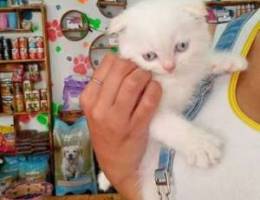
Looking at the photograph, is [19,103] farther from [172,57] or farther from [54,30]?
[172,57]

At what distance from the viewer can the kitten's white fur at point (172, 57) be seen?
753mm

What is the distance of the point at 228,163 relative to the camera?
2.14ft

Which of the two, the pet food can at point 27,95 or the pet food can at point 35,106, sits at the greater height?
the pet food can at point 27,95

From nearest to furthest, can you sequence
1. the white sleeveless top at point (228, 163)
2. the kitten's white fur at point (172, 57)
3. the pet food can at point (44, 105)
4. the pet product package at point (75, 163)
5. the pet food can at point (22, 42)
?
the white sleeveless top at point (228, 163) < the kitten's white fur at point (172, 57) < the pet product package at point (75, 163) < the pet food can at point (22, 42) < the pet food can at point (44, 105)

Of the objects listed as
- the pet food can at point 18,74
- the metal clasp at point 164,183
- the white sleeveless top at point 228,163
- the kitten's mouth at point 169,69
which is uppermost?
the kitten's mouth at point 169,69

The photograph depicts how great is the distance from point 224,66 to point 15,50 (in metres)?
2.74

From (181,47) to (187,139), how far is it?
0.58 feet

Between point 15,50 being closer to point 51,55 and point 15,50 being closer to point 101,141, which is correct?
point 51,55

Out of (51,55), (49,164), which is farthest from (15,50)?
(49,164)

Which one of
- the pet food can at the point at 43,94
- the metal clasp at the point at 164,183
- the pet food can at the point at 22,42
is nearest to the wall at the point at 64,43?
the pet food can at the point at 43,94

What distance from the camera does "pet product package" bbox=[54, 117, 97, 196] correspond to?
3.18 m

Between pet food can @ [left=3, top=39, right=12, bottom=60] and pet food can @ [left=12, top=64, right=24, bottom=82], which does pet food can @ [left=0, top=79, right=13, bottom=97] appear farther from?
pet food can @ [left=3, top=39, right=12, bottom=60]

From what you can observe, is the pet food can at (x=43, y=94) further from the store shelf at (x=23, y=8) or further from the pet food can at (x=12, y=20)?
the store shelf at (x=23, y=8)

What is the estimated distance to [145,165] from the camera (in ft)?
2.67
